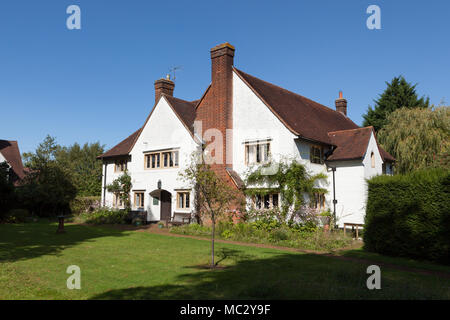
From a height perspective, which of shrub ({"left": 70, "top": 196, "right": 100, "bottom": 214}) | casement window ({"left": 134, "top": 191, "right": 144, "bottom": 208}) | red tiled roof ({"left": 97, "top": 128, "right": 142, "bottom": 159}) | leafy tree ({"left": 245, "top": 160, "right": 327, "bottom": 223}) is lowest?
shrub ({"left": 70, "top": 196, "right": 100, "bottom": 214})

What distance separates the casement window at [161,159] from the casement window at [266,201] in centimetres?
728

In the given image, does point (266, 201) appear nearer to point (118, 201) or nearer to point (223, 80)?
point (223, 80)

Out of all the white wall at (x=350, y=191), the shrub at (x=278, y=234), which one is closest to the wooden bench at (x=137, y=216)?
the shrub at (x=278, y=234)

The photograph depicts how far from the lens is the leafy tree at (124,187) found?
2714 centimetres

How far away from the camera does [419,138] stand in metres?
26.2

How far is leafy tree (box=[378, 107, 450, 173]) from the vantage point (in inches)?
1015

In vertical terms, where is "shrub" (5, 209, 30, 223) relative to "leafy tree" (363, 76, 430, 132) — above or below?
below

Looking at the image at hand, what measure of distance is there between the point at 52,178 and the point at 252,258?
78.4ft

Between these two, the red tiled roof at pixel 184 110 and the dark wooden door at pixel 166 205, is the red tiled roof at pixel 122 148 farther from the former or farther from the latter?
the dark wooden door at pixel 166 205

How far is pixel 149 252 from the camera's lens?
1281 cm

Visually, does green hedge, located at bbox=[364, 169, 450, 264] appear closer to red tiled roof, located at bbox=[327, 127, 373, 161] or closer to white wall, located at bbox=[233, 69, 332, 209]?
white wall, located at bbox=[233, 69, 332, 209]

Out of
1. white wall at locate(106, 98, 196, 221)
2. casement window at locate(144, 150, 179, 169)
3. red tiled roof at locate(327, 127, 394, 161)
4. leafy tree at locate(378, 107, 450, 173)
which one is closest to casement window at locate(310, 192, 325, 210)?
red tiled roof at locate(327, 127, 394, 161)

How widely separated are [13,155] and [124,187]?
26.0 metres

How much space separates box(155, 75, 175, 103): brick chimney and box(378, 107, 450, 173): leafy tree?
19215mm
